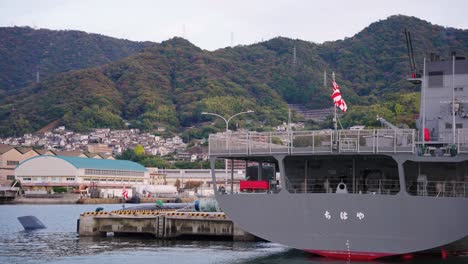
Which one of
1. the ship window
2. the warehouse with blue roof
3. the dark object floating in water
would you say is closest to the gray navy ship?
the ship window

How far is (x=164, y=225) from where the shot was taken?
5206cm

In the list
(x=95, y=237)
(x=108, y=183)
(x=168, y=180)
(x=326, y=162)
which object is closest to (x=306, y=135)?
(x=326, y=162)

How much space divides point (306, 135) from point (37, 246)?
23404 millimetres

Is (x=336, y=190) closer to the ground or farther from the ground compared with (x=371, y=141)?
closer to the ground

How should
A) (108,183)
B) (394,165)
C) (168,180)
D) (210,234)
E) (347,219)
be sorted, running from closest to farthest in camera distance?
(347,219), (394,165), (210,234), (108,183), (168,180)

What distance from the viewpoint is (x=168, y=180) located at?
188m

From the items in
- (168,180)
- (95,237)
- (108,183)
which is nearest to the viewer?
(95,237)

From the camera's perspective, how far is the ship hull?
34.9 m

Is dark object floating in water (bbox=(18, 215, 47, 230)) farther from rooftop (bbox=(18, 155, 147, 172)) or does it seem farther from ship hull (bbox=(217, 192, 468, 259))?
rooftop (bbox=(18, 155, 147, 172))

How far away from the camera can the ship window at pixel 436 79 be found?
42.4 m

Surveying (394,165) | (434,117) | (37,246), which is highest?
(434,117)

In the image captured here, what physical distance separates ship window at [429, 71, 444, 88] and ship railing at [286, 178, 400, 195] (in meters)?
7.51

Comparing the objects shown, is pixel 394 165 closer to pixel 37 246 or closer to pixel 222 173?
pixel 37 246

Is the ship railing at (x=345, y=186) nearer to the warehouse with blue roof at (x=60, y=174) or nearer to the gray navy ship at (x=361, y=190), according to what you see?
the gray navy ship at (x=361, y=190)
